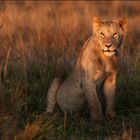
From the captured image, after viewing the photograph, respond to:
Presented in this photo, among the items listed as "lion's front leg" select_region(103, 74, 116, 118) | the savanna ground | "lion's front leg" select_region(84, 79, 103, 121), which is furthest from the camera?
"lion's front leg" select_region(103, 74, 116, 118)

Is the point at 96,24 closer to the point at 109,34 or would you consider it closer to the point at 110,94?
the point at 109,34

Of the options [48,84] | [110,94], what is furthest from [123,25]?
[48,84]

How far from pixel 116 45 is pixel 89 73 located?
448 mm

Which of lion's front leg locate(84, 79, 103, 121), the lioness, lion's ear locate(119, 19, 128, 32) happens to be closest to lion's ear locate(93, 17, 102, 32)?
the lioness

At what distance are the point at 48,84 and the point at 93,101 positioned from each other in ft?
3.10

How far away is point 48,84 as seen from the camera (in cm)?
741

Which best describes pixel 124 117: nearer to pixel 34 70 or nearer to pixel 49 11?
pixel 34 70

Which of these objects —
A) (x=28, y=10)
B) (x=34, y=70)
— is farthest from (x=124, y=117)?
(x=28, y=10)

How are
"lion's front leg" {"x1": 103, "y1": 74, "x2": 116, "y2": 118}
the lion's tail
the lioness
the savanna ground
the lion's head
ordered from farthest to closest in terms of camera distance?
1. the lion's tail
2. "lion's front leg" {"x1": 103, "y1": 74, "x2": 116, "y2": 118}
3. the lioness
4. the lion's head
5. the savanna ground

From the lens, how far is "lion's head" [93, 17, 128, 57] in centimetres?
636

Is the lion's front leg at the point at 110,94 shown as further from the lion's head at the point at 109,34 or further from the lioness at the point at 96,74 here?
the lion's head at the point at 109,34

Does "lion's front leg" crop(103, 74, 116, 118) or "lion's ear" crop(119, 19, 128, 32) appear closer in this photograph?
"lion's ear" crop(119, 19, 128, 32)

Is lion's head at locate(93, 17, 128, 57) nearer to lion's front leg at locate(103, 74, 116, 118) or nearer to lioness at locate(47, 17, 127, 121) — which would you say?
lioness at locate(47, 17, 127, 121)

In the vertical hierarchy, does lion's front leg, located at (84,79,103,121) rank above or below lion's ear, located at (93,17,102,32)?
below
